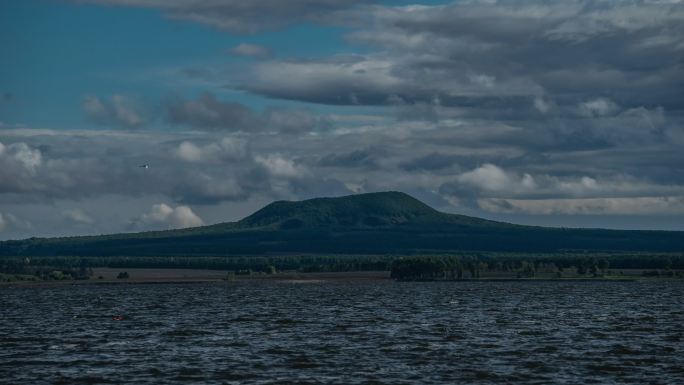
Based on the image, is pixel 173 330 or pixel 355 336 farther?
pixel 173 330

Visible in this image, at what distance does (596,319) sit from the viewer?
425 feet

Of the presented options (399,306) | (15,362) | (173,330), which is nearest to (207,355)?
(15,362)

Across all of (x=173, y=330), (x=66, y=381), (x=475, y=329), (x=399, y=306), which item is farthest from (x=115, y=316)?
(x=66, y=381)

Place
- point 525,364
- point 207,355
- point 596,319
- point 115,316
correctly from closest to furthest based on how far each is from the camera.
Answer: point 525,364, point 207,355, point 596,319, point 115,316

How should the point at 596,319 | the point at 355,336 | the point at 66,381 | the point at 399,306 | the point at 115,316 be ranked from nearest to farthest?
1. the point at 66,381
2. the point at 355,336
3. the point at 596,319
4. the point at 115,316
5. the point at 399,306

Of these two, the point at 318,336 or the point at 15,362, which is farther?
the point at 318,336

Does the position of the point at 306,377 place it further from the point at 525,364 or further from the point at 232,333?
the point at 232,333

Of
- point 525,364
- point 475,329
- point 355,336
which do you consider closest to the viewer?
point 525,364

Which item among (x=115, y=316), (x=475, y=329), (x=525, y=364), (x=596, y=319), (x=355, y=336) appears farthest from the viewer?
(x=115, y=316)

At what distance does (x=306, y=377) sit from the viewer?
72250 millimetres

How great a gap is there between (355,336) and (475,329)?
49.3 feet

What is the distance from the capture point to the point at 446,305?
17038 cm

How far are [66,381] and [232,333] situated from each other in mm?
38082

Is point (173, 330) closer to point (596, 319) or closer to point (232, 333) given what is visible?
point (232, 333)
